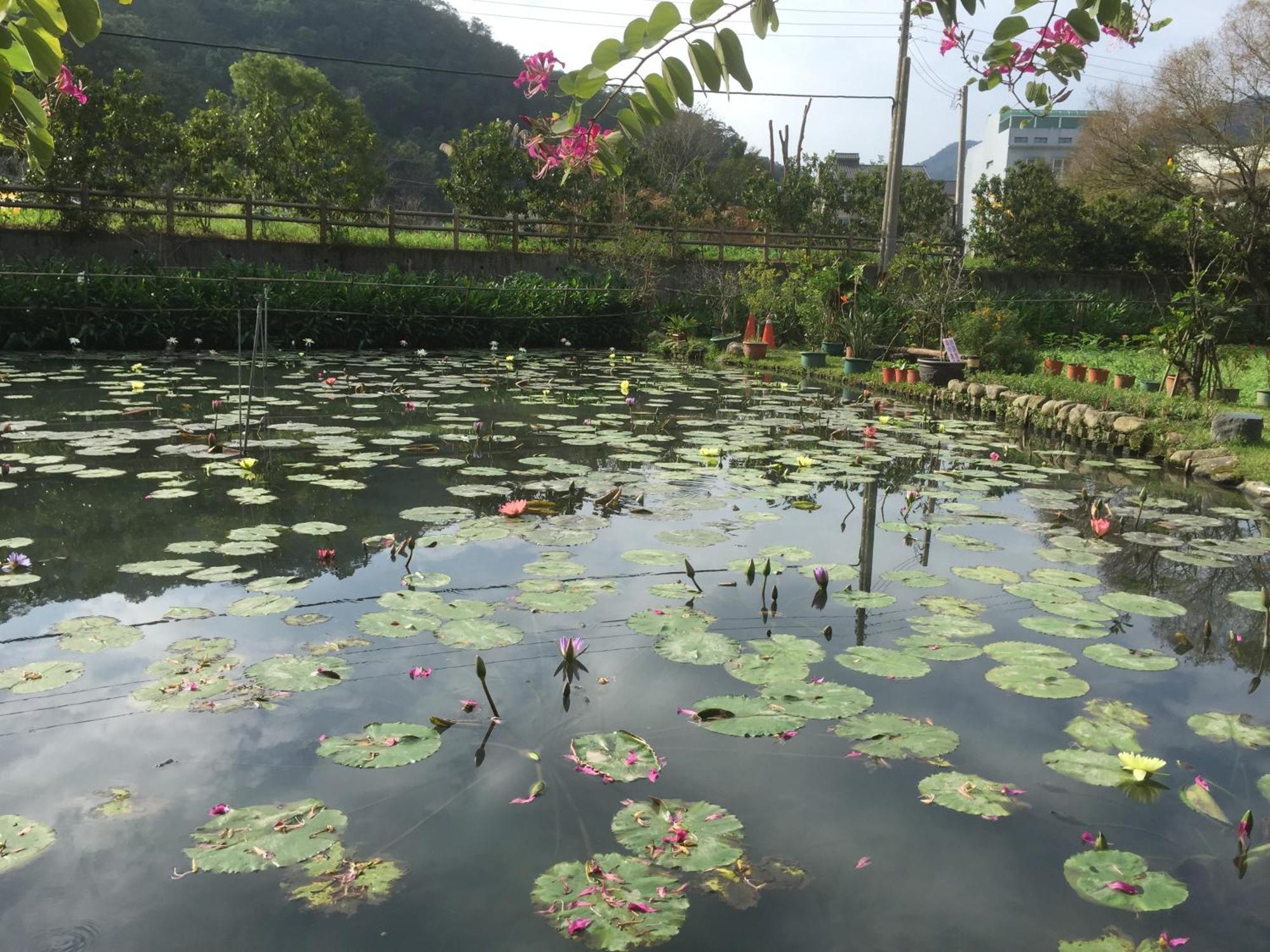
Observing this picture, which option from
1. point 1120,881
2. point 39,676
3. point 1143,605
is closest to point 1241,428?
point 1143,605

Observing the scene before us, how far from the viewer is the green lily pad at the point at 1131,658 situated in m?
2.57

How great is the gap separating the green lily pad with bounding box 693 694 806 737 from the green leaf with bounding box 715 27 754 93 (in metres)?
1.45

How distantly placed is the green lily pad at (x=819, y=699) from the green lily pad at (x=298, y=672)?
1049 millimetres

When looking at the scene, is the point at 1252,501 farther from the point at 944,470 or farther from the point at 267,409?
the point at 267,409

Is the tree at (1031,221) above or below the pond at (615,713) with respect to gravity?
above

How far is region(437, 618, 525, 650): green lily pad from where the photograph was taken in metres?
2.57

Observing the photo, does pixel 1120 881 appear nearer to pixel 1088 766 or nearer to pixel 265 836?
pixel 1088 766

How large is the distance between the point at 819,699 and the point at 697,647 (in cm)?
41

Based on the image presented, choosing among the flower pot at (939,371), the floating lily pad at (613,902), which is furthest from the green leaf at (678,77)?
the flower pot at (939,371)

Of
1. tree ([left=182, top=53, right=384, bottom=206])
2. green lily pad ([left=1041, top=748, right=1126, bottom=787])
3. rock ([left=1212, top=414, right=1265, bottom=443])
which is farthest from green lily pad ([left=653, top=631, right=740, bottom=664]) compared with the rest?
tree ([left=182, top=53, right=384, bottom=206])

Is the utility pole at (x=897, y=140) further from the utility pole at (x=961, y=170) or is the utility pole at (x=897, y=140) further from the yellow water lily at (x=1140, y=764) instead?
the yellow water lily at (x=1140, y=764)

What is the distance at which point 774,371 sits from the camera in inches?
422

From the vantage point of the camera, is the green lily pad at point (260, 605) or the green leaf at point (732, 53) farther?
the green lily pad at point (260, 605)

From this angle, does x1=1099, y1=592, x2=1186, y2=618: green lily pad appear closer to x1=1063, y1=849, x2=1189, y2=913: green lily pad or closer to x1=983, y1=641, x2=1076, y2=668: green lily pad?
x1=983, y1=641, x2=1076, y2=668: green lily pad
